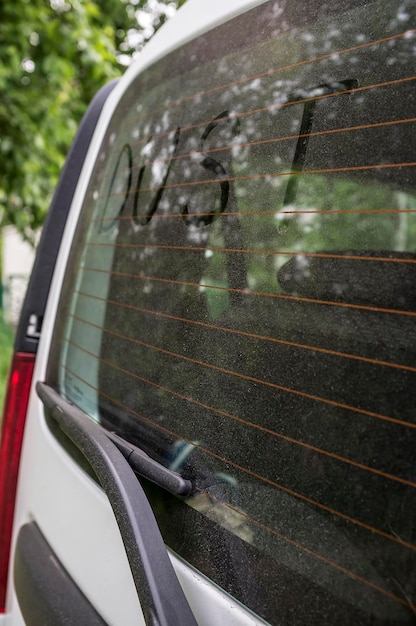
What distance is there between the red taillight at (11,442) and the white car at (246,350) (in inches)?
4.0

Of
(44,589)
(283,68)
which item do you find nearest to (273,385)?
(283,68)

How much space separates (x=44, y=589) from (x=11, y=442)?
0.53m

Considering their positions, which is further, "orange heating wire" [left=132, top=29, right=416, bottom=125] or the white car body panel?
the white car body panel

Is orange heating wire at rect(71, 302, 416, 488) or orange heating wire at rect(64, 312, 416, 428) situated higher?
orange heating wire at rect(64, 312, 416, 428)

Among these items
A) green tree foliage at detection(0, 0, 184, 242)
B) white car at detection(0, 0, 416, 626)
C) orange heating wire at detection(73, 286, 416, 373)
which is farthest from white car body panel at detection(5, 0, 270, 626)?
green tree foliage at detection(0, 0, 184, 242)

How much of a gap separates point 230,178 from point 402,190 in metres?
0.40

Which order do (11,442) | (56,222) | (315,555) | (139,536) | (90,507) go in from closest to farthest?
1. (315,555)
2. (139,536)
3. (90,507)
4. (11,442)
5. (56,222)

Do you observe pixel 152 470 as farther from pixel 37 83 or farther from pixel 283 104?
pixel 37 83

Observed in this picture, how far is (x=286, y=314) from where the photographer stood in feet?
3.36

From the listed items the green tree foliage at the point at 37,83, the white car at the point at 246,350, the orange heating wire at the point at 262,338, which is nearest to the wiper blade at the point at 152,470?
the white car at the point at 246,350

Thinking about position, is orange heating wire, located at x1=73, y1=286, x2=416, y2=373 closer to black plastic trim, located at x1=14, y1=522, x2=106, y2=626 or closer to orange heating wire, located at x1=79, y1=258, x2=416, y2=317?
orange heating wire, located at x1=79, y1=258, x2=416, y2=317

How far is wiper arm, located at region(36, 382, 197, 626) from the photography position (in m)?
1.03

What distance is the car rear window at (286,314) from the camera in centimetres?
86

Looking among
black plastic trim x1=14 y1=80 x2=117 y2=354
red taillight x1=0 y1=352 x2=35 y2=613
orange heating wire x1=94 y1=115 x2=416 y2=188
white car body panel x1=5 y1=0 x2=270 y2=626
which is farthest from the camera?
black plastic trim x1=14 y1=80 x2=117 y2=354
